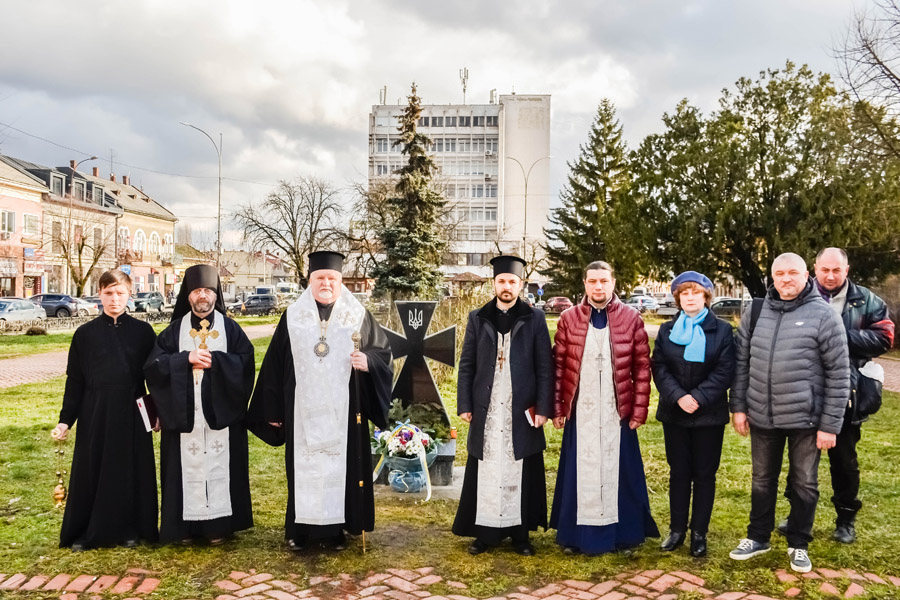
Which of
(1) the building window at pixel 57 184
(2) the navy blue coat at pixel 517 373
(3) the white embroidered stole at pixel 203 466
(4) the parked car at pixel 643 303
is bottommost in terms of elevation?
(3) the white embroidered stole at pixel 203 466

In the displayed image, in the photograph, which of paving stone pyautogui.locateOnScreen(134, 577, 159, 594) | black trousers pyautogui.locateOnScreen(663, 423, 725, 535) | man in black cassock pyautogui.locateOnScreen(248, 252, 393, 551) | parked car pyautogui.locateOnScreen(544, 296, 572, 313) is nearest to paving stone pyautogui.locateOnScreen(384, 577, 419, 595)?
Answer: man in black cassock pyautogui.locateOnScreen(248, 252, 393, 551)

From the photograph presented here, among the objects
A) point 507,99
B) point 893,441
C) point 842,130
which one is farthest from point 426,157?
point 507,99

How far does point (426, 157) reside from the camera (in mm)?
19375

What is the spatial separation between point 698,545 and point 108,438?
4153 mm

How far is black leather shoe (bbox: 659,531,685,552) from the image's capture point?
197 inches

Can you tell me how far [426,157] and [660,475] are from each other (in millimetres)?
13567

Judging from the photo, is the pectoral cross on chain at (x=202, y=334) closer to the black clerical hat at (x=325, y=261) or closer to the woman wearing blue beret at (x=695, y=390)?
the black clerical hat at (x=325, y=261)

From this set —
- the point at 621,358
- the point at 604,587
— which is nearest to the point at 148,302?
the point at 621,358

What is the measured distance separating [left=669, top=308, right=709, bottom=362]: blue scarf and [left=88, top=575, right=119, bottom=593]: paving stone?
394cm

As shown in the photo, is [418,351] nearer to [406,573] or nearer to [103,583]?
[406,573]

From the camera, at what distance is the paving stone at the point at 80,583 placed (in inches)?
171

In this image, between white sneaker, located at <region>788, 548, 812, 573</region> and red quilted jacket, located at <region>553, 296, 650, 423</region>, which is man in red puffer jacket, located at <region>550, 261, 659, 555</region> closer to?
red quilted jacket, located at <region>553, 296, 650, 423</region>

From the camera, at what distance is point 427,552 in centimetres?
507

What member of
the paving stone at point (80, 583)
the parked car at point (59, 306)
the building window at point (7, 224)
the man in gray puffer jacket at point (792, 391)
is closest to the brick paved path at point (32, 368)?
the paving stone at point (80, 583)
